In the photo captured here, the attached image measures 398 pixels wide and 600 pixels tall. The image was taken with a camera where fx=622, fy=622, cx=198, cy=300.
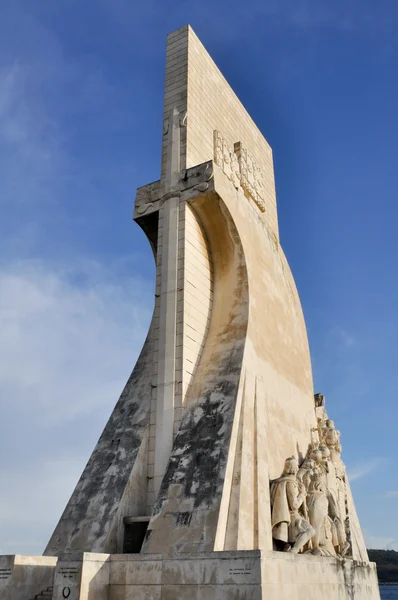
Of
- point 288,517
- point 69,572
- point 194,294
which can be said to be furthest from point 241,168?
point 69,572

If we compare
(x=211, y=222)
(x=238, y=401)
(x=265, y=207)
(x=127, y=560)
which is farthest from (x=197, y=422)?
(x=265, y=207)

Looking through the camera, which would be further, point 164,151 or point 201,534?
point 164,151

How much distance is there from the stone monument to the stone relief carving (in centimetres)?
5

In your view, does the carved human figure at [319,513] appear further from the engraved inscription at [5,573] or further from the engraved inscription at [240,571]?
the engraved inscription at [5,573]

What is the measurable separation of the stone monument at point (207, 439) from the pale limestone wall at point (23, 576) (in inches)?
0.6

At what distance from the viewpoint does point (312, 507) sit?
9211 millimetres

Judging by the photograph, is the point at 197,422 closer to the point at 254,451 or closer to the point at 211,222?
the point at 254,451

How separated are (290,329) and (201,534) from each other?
573 cm

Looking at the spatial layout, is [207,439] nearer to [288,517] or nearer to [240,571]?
[288,517]

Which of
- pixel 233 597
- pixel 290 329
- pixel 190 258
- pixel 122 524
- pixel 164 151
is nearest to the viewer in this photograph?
pixel 233 597

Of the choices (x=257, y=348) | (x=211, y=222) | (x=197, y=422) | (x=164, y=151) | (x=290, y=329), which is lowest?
(x=197, y=422)

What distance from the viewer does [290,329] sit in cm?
1229

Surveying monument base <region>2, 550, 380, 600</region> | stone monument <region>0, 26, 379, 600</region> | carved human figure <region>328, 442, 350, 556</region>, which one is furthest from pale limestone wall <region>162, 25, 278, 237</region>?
monument base <region>2, 550, 380, 600</region>

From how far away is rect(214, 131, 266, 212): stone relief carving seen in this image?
11562 millimetres
